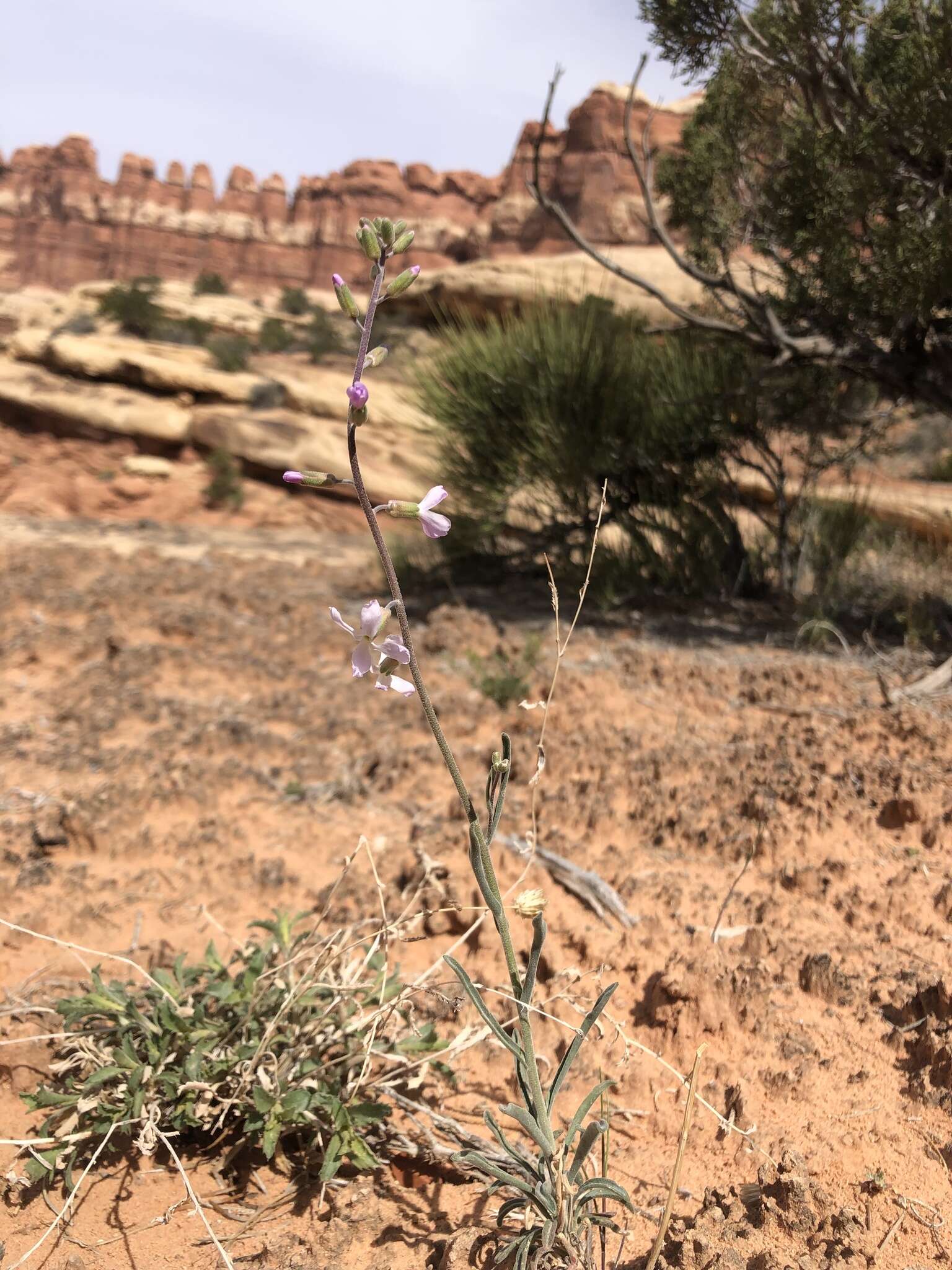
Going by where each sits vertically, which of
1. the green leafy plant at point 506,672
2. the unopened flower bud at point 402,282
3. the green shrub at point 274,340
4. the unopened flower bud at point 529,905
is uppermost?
the green shrub at point 274,340

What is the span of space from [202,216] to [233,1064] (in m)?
80.3

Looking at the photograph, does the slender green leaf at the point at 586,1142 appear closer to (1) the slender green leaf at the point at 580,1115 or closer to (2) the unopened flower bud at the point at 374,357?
(1) the slender green leaf at the point at 580,1115

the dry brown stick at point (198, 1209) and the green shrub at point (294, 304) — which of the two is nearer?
the dry brown stick at point (198, 1209)

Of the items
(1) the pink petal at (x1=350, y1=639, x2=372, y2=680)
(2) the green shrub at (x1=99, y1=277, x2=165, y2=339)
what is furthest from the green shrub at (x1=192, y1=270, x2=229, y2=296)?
(1) the pink petal at (x1=350, y1=639, x2=372, y2=680)

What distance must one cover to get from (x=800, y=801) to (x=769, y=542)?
485 cm

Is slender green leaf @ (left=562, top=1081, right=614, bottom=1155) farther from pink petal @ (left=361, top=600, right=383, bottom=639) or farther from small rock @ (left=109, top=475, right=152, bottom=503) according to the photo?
small rock @ (left=109, top=475, right=152, bottom=503)

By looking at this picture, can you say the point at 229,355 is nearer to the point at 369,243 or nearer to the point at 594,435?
the point at 594,435

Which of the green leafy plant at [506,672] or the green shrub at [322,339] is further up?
the green shrub at [322,339]

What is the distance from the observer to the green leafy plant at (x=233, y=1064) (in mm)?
1524

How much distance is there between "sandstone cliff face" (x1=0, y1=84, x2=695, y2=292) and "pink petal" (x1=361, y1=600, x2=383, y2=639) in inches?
2524

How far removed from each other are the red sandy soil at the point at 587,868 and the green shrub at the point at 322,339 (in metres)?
13.1

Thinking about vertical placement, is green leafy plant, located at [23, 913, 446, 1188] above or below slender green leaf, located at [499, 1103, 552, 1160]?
below

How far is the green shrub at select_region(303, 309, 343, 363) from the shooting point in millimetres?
17625

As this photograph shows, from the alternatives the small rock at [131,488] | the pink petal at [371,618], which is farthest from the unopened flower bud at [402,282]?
the small rock at [131,488]
